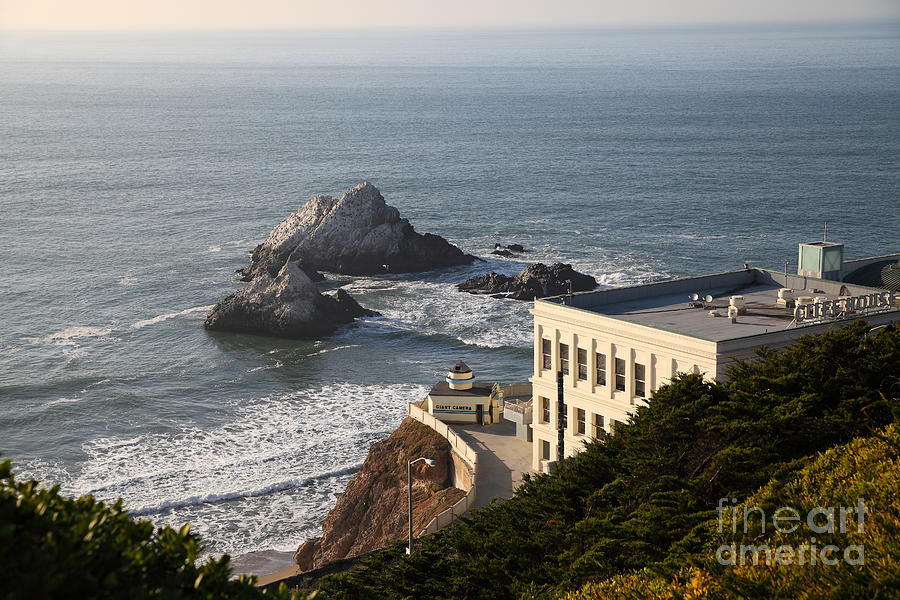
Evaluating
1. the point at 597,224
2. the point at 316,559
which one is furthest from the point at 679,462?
the point at 597,224

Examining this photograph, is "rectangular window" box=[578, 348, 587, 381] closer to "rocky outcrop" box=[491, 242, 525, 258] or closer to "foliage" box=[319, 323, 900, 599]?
"foliage" box=[319, 323, 900, 599]

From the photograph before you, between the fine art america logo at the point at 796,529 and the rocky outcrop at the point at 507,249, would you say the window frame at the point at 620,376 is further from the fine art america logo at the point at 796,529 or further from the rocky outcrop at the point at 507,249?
the rocky outcrop at the point at 507,249

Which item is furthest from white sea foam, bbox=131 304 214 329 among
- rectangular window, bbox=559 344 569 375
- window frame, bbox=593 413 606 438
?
window frame, bbox=593 413 606 438

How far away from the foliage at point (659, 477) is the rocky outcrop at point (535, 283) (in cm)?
5188

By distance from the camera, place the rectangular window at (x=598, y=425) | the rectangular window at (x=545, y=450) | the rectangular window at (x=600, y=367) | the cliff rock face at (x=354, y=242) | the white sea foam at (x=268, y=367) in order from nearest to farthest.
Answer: the rectangular window at (x=600, y=367), the rectangular window at (x=598, y=425), the rectangular window at (x=545, y=450), the white sea foam at (x=268, y=367), the cliff rock face at (x=354, y=242)

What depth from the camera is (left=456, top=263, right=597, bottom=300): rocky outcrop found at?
91688mm

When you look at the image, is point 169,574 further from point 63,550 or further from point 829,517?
point 829,517

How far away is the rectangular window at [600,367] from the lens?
4625 centimetres

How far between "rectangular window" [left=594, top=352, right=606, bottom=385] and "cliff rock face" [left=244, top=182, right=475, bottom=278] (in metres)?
58.9

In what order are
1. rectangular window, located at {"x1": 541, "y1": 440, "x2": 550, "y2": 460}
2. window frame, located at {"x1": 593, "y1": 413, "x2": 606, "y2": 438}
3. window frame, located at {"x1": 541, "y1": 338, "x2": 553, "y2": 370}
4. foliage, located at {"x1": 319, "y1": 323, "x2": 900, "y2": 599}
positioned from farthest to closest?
1. rectangular window, located at {"x1": 541, "y1": 440, "x2": 550, "y2": 460}
2. window frame, located at {"x1": 541, "y1": 338, "x2": 553, "y2": 370}
3. window frame, located at {"x1": 593, "y1": 413, "x2": 606, "y2": 438}
4. foliage, located at {"x1": 319, "y1": 323, "x2": 900, "y2": 599}

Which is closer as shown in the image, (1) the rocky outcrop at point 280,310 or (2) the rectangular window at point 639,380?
(2) the rectangular window at point 639,380

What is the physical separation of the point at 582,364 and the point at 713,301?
746 centimetres

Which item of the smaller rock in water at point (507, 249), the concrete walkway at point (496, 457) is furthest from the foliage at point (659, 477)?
the smaller rock in water at point (507, 249)

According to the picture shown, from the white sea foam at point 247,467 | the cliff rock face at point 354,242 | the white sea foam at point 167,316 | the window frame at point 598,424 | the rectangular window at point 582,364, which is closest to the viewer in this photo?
the window frame at point 598,424
